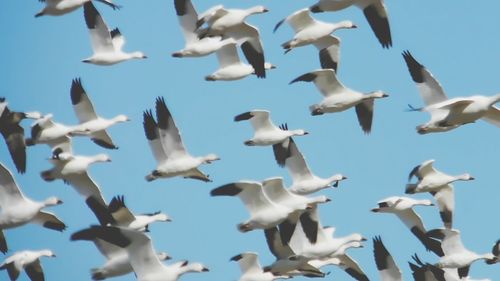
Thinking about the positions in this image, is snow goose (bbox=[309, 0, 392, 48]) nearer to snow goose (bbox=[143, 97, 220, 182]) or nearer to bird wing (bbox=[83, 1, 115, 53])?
snow goose (bbox=[143, 97, 220, 182])

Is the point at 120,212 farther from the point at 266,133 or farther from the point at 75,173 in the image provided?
the point at 266,133

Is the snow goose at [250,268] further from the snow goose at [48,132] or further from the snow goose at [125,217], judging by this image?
the snow goose at [48,132]

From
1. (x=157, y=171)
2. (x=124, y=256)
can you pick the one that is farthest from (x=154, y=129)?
(x=124, y=256)

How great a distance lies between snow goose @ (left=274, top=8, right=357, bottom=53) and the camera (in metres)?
26.1

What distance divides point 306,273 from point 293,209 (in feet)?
3.68

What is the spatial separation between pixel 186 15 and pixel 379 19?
320 cm

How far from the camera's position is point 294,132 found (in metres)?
26.8

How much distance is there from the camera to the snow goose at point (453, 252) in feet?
85.5

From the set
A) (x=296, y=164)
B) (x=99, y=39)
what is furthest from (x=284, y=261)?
(x=99, y=39)

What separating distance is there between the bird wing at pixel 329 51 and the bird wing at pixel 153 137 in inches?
127

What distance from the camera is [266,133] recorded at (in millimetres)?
26516

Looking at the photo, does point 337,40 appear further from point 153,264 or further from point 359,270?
point 153,264

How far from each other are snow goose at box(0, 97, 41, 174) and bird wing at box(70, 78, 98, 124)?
1.37m

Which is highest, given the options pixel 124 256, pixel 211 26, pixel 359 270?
pixel 211 26
